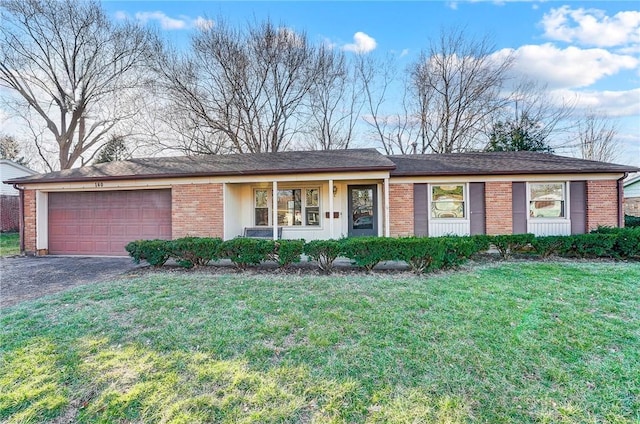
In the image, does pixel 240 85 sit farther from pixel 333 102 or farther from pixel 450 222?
pixel 450 222

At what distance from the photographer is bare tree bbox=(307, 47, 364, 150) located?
19.9m

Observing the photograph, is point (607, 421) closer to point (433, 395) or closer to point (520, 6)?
point (433, 395)

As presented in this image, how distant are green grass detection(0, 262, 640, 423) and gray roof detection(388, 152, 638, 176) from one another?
5.09 meters

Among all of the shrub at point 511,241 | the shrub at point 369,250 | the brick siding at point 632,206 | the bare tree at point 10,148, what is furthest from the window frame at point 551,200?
the bare tree at point 10,148

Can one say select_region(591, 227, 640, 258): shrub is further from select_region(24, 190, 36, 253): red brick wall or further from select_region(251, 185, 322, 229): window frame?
select_region(24, 190, 36, 253): red brick wall

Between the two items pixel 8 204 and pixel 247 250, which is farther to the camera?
pixel 8 204

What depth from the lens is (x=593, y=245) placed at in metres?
7.81

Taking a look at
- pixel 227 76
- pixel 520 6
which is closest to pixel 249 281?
pixel 520 6

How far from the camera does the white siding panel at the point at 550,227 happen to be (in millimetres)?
9648

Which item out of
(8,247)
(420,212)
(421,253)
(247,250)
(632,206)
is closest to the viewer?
(421,253)

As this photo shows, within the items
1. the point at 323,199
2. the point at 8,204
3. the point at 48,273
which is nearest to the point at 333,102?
the point at 323,199

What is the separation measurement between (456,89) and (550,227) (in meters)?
13.9

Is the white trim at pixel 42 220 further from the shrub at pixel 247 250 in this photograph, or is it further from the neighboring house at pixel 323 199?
the shrub at pixel 247 250

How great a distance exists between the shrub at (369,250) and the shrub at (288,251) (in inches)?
42.2
